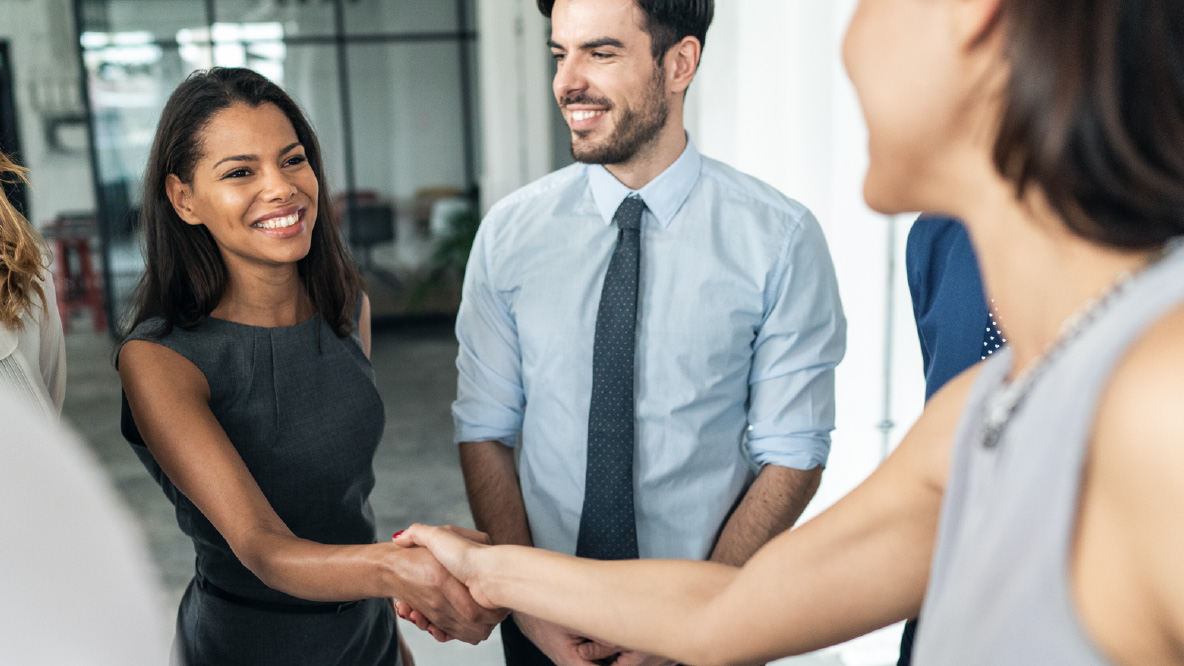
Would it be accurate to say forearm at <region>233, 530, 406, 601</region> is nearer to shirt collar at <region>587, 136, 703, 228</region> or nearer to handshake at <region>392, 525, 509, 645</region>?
handshake at <region>392, 525, 509, 645</region>

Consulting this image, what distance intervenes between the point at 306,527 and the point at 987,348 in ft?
4.04

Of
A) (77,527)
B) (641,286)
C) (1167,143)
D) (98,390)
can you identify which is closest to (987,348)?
(641,286)

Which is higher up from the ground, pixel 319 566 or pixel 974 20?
pixel 974 20

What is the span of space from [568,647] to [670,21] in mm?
1230

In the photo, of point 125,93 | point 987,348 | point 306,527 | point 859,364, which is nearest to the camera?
point 987,348

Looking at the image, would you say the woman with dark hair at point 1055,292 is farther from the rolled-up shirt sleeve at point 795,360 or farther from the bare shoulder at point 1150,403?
the rolled-up shirt sleeve at point 795,360

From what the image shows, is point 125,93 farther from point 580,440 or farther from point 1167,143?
point 1167,143

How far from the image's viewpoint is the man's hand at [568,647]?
1642 millimetres

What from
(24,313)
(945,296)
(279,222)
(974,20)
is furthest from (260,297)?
(974,20)

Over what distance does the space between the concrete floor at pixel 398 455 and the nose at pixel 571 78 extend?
2.16 meters

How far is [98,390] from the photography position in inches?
299

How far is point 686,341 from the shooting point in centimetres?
179

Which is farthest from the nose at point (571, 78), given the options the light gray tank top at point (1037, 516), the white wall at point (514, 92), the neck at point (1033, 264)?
the white wall at point (514, 92)

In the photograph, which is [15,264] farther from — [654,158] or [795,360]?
[795,360]
